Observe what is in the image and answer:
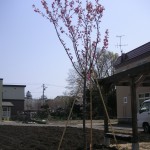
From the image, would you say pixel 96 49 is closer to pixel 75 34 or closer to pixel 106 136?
pixel 75 34

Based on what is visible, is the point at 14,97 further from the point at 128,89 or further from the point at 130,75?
the point at 130,75

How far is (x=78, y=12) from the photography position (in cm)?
1013

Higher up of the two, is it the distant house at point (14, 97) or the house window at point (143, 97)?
the distant house at point (14, 97)

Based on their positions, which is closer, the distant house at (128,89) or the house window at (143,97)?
the distant house at (128,89)

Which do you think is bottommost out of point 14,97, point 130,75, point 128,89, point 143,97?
point 130,75

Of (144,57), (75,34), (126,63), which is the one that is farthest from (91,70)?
(126,63)

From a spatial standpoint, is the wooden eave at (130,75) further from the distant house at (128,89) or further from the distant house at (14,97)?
the distant house at (14,97)

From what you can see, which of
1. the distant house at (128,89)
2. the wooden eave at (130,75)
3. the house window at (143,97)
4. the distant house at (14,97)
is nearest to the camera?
the wooden eave at (130,75)

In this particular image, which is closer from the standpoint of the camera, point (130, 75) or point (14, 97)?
point (130, 75)

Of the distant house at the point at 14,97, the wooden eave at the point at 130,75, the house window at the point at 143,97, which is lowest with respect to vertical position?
the wooden eave at the point at 130,75

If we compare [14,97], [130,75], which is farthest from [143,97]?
[14,97]

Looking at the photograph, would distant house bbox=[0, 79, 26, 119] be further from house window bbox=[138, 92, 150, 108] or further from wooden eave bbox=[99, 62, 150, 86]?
wooden eave bbox=[99, 62, 150, 86]

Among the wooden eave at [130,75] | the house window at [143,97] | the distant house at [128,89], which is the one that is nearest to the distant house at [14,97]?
the distant house at [128,89]

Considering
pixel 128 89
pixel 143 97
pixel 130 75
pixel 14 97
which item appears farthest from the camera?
pixel 14 97
